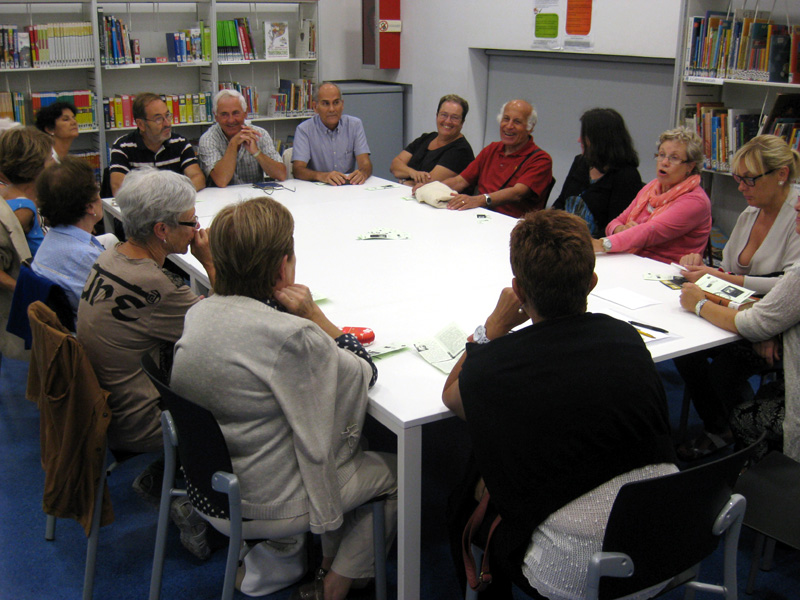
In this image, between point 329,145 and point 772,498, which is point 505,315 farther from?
point 329,145

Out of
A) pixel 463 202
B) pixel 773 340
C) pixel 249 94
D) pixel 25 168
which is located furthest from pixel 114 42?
pixel 773 340

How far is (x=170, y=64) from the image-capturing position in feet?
18.8

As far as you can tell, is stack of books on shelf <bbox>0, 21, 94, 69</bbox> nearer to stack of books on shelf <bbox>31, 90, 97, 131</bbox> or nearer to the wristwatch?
stack of books on shelf <bbox>31, 90, 97, 131</bbox>

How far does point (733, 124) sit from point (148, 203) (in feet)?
10.4

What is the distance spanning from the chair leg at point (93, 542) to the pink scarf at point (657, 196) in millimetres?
2343

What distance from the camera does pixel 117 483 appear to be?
8.85 ft

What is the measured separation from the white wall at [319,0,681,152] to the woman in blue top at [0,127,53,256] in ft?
11.8

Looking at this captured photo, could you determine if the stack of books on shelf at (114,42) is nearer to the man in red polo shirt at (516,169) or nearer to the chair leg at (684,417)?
the man in red polo shirt at (516,169)

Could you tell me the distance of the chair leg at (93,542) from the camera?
1993mm

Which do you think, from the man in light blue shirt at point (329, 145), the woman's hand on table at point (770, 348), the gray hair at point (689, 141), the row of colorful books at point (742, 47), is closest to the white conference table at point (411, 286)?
the woman's hand on table at point (770, 348)

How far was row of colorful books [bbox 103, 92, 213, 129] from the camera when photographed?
5.56 m

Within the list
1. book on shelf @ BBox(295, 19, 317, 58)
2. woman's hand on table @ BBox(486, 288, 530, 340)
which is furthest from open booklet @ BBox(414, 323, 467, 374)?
book on shelf @ BBox(295, 19, 317, 58)

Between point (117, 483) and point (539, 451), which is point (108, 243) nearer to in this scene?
point (117, 483)

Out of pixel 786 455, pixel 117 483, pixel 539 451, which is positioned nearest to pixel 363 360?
pixel 539 451
